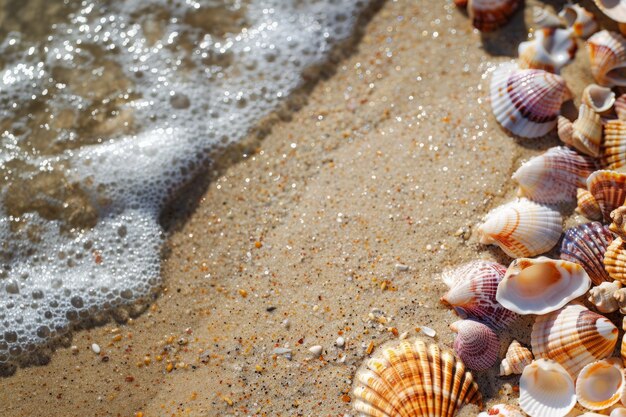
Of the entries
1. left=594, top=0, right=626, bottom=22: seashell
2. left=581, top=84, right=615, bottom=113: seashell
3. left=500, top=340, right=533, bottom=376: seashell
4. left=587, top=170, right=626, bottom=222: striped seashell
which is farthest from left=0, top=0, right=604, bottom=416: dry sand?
left=587, top=170, right=626, bottom=222: striped seashell

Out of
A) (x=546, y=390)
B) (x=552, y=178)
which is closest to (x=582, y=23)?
(x=552, y=178)

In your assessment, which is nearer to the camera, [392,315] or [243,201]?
[392,315]

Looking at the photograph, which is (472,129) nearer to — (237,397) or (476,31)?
(476,31)

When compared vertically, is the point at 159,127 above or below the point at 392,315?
above

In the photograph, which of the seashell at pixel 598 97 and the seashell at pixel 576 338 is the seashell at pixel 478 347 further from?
the seashell at pixel 598 97

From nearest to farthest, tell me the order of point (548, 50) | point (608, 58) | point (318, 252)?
point (318, 252) < point (608, 58) < point (548, 50)

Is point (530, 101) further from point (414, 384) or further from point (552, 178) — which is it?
point (414, 384)

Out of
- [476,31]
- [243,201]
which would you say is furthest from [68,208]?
[476,31]
